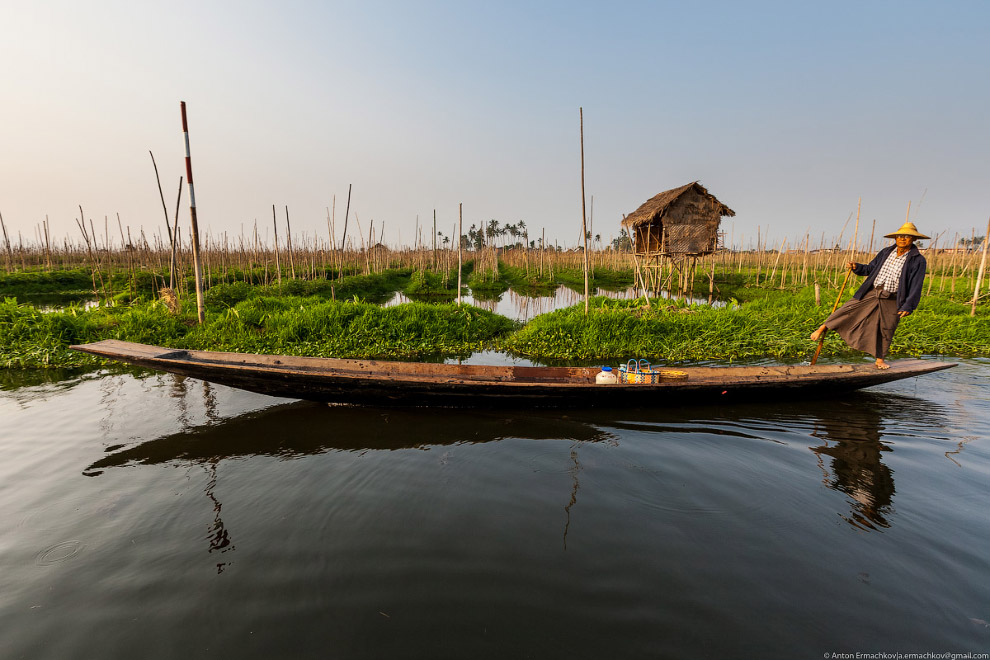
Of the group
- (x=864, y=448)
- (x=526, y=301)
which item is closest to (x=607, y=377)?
(x=864, y=448)

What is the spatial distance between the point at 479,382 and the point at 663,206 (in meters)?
10.1

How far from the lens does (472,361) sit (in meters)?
7.93

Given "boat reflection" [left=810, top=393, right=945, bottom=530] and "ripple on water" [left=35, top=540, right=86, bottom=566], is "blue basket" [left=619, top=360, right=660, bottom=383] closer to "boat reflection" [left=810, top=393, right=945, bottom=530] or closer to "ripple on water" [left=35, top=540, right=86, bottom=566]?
"boat reflection" [left=810, top=393, right=945, bottom=530]

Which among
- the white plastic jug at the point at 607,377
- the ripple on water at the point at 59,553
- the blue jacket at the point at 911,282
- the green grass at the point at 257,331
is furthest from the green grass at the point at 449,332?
the ripple on water at the point at 59,553

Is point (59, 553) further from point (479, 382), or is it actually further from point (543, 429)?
point (543, 429)

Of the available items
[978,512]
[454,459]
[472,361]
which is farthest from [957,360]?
[454,459]

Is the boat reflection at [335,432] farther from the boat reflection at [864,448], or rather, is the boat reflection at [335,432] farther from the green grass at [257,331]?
the green grass at [257,331]

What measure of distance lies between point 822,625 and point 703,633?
65cm

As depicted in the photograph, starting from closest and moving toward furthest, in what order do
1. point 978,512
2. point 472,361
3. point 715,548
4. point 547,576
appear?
point 547,576 → point 715,548 → point 978,512 → point 472,361

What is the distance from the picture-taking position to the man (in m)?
4.60

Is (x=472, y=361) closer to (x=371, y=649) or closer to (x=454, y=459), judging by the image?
(x=454, y=459)

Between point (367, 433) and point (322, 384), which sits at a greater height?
point (322, 384)

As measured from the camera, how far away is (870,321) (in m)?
5.11

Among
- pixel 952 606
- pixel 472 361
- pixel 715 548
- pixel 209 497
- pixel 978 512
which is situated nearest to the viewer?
pixel 952 606
